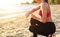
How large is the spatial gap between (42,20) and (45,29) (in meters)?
0.13

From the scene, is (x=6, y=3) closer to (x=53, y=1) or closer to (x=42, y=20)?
(x=53, y=1)

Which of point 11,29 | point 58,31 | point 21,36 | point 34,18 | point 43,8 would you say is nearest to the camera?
point 43,8

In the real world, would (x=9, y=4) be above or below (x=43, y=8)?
below

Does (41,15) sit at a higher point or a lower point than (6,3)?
higher

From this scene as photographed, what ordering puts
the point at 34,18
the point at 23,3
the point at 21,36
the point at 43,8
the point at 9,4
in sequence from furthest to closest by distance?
the point at 23,3, the point at 9,4, the point at 21,36, the point at 34,18, the point at 43,8

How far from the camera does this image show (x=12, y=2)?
33.4ft

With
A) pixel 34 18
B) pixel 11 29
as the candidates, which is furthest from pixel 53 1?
pixel 34 18

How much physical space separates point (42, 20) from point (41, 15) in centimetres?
7

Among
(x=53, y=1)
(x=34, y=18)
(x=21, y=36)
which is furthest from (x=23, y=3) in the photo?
(x=34, y=18)

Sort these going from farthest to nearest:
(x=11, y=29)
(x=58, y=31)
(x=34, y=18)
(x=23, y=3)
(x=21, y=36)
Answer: (x=23, y=3), (x=11, y=29), (x=58, y=31), (x=21, y=36), (x=34, y=18)

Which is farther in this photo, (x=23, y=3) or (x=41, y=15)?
(x=23, y=3)

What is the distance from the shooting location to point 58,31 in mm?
A: 3943

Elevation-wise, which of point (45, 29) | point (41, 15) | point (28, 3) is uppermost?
point (41, 15)

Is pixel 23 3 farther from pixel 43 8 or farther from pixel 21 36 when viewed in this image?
pixel 43 8
